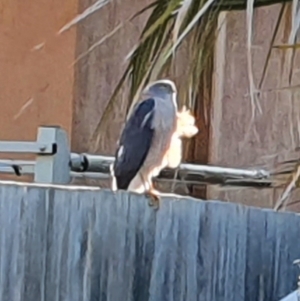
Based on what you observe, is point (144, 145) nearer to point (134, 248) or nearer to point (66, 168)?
point (66, 168)

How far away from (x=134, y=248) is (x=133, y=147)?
1.05 metres

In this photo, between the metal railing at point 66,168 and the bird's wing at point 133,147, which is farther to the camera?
the bird's wing at point 133,147

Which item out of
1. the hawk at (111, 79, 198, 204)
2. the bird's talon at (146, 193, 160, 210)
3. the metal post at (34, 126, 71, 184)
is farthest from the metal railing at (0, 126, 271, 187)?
the bird's talon at (146, 193, 160, 210)

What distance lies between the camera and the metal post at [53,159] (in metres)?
4.29

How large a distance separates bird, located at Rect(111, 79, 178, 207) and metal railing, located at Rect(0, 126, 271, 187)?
6.4 inches

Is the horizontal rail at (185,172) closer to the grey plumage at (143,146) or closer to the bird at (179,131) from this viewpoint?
the bird at (179,131)

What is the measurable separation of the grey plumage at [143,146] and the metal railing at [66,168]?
170 millimetres

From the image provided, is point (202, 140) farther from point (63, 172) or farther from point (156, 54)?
point (156, 54)

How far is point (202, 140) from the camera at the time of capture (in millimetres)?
6391

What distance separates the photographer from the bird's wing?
4.58 meters

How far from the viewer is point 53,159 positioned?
4.34m

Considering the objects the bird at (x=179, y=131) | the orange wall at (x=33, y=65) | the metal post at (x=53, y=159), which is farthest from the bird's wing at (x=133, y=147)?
the orange wall at (x=33, y=65)

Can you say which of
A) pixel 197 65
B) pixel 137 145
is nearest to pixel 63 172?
pixel 137 145

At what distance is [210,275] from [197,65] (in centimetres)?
82
